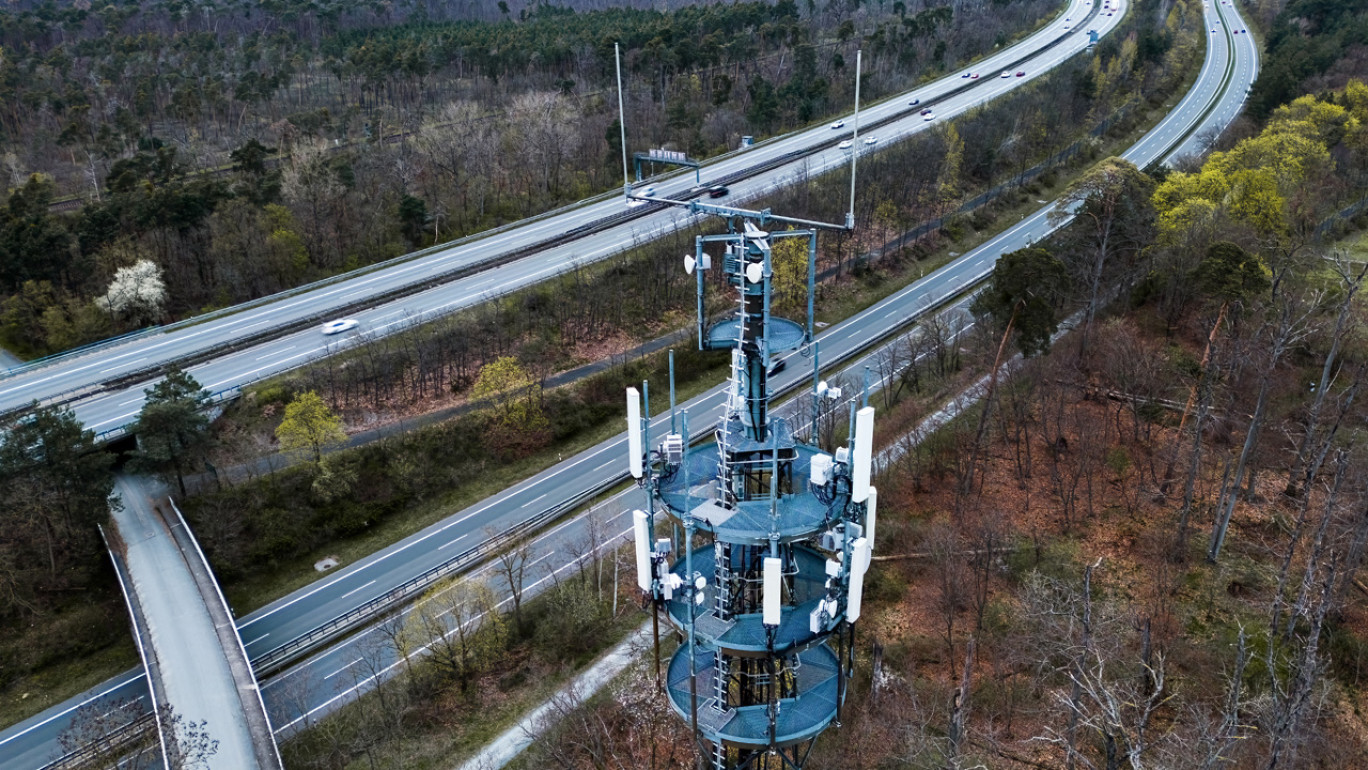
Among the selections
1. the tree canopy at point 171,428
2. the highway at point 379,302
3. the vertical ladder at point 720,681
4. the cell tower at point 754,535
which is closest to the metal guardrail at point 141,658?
the tree canopy at point 171,428

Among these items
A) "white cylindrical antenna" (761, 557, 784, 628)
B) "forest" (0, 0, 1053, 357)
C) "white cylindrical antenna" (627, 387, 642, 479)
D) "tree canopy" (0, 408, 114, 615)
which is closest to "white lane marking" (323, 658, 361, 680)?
"tree canopy" (0, 408, 114, 615)

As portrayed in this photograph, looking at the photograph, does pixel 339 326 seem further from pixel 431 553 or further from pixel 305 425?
pixel 431 553

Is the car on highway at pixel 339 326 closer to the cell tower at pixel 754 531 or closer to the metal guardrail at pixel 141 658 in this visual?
the metal guardrail at pixel 141 658

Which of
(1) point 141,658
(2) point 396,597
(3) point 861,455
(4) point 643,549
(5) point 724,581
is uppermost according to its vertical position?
(3) point 861,455

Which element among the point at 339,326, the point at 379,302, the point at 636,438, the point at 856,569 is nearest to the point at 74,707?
the point at 339,326

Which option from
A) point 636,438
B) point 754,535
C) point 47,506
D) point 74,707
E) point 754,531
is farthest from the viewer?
point 47,506

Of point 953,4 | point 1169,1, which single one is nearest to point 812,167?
point 953,4

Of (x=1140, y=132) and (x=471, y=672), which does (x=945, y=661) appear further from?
(x=1140, y=132)
